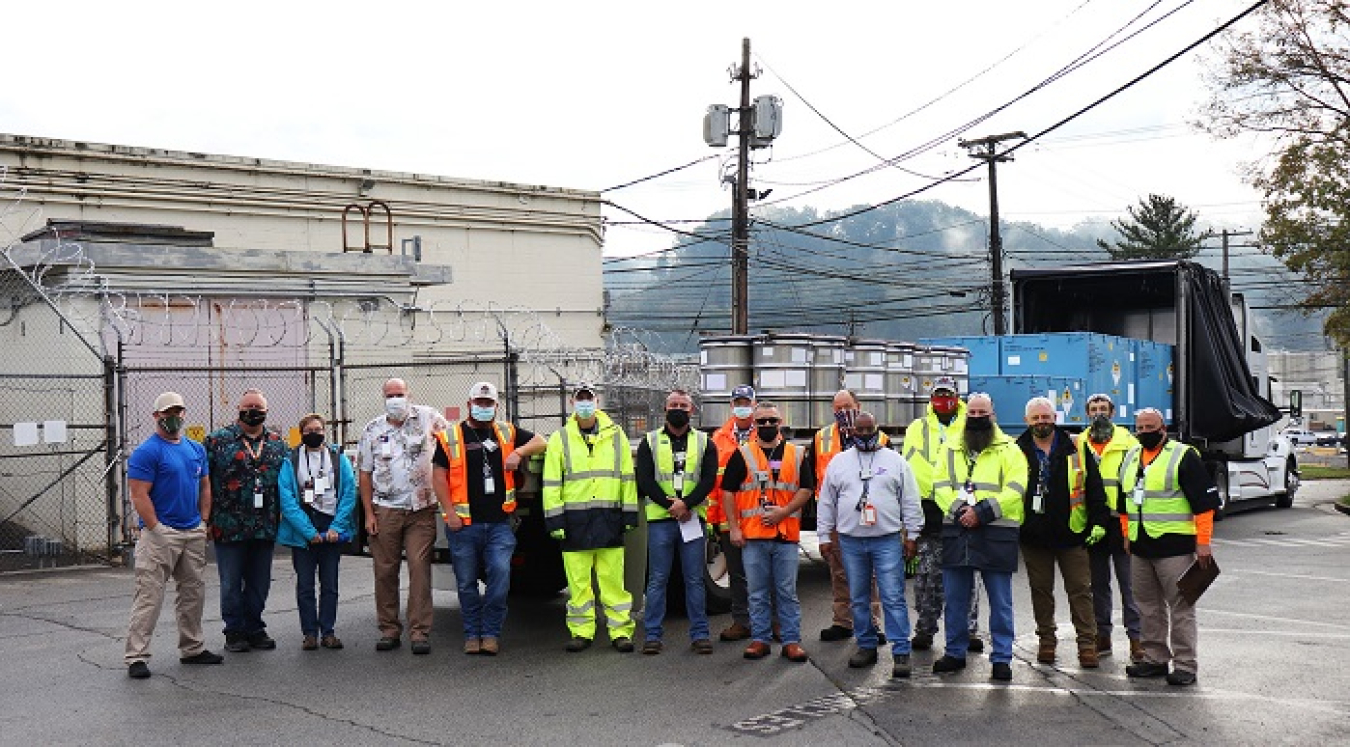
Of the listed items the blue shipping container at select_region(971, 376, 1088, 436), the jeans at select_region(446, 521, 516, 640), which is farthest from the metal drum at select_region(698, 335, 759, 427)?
the blue shipping container at select_region(971, 376, 1088, 436)

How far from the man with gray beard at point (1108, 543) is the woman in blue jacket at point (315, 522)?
17.6ft

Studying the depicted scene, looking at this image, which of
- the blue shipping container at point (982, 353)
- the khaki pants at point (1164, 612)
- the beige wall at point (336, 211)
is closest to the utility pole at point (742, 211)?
the blue shipping container at point (982, 353)

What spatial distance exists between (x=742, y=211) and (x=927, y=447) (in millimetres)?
15966

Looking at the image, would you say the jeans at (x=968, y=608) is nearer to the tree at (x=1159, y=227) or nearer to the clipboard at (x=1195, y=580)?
the clipboard at (x=1195, y=580)

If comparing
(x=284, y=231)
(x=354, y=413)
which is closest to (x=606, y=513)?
(x=354, y=413)

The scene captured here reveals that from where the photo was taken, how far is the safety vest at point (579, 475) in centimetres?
939

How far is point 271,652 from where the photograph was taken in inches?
373

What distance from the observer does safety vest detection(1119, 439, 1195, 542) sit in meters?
8.45

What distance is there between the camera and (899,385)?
1423 cm

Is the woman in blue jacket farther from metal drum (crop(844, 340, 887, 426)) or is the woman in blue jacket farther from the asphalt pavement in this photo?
metal drum (crop(844, 340, 887, 426))

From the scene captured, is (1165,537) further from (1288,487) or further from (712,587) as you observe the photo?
(1288,487)

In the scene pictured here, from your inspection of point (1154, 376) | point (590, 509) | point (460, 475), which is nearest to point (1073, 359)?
point (1154, 376)

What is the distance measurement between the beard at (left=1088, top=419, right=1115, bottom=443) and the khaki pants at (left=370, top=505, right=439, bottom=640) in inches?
190

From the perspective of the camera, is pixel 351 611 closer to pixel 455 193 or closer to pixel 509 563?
pixel 509 563
